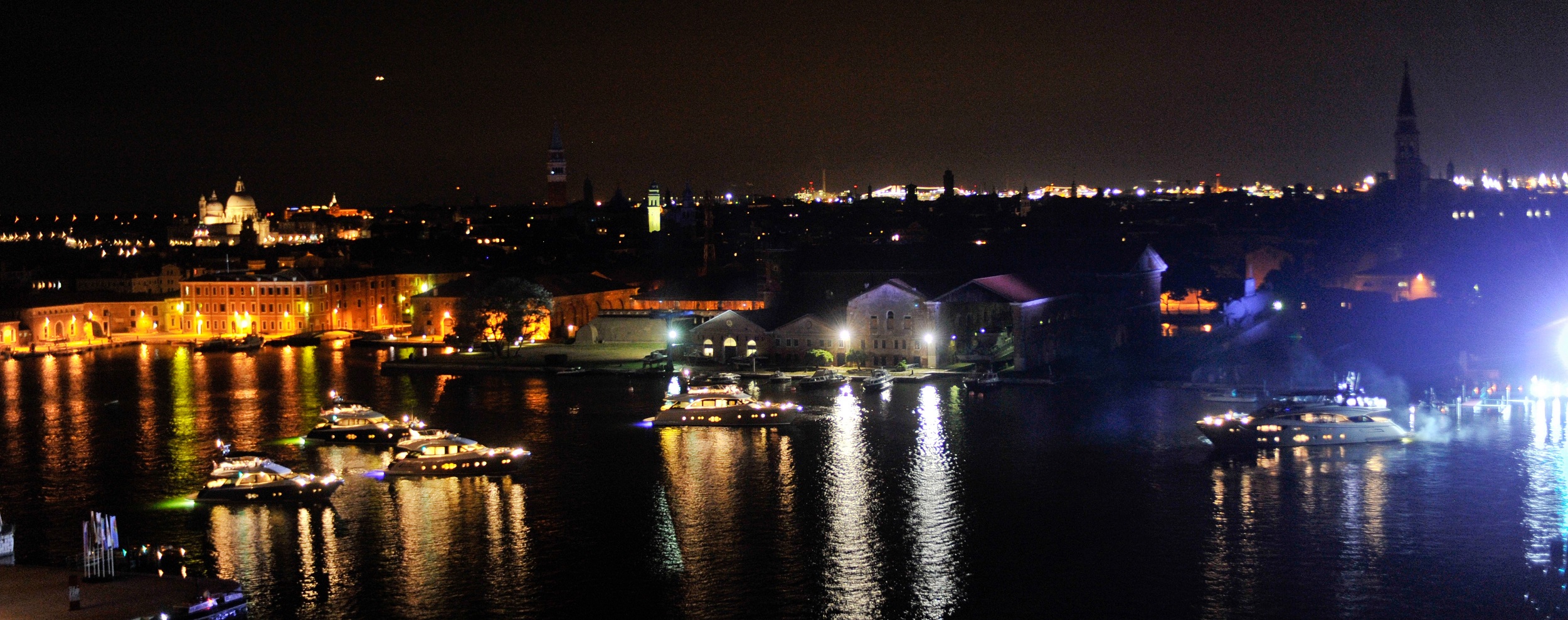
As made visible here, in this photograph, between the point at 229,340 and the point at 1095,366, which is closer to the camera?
the point at 1095,366

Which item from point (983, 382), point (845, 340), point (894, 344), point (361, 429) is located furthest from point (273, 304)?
point (983, 382)

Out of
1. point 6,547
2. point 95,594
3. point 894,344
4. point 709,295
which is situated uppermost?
point 709,295

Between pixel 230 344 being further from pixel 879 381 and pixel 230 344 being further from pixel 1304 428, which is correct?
pixel 1304 428

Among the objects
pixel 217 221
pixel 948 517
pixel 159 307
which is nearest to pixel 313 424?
pixel 948 517

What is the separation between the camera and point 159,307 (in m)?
34.6

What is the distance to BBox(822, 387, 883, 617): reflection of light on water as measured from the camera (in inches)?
384

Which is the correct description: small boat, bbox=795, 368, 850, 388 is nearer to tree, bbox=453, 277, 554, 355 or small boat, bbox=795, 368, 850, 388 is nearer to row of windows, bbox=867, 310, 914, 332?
row of windows, bbox=867, 310, 914, 332

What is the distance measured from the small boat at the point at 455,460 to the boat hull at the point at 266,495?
49.4 inches

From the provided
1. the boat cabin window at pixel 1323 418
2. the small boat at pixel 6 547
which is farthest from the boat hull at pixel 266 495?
the boat cabin window at pixel 1323 418

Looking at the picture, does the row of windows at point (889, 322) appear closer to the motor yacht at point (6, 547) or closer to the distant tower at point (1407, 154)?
the motor yacht at point (6, 547)

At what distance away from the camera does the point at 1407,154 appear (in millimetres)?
48906

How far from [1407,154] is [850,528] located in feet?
144

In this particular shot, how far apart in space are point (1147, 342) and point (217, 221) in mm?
67883

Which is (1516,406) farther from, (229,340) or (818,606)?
(229,340)
